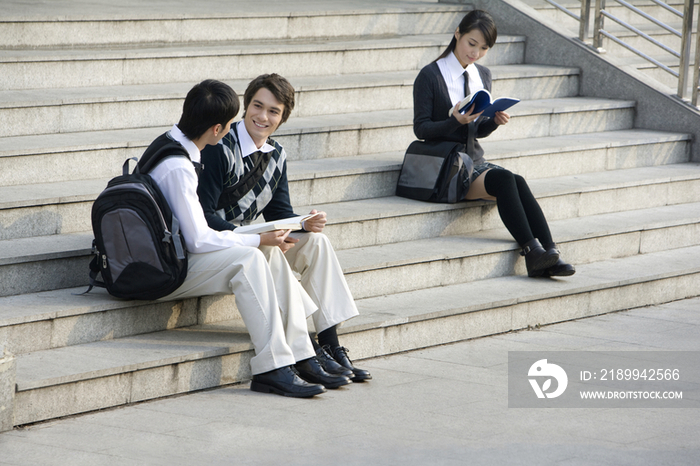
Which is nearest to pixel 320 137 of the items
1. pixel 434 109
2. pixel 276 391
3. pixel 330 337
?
pixel 434 109

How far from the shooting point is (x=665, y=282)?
6617mm

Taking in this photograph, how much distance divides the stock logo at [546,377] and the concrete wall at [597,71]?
13.6ft

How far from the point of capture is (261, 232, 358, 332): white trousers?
4867mm

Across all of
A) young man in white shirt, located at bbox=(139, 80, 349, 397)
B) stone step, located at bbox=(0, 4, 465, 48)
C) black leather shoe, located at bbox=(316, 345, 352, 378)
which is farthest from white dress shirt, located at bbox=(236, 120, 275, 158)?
stone step, located at bbox=(0, 4, 465, 48)

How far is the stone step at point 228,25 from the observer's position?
721 cm

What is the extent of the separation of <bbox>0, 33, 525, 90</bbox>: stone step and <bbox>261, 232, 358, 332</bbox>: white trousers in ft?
8.84

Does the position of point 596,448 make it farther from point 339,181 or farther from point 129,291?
point 339,181

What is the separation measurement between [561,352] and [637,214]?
7.79 feet

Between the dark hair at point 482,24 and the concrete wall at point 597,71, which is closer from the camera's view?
the dark hair at point 482,24

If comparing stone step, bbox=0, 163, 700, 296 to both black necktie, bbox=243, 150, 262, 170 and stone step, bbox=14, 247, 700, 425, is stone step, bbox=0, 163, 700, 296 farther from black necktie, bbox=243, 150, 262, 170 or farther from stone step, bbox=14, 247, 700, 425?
black necktie, bbox=243, 150, 262, 170

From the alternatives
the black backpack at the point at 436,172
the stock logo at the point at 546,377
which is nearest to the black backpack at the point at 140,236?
the stock logo at the point at 546,377

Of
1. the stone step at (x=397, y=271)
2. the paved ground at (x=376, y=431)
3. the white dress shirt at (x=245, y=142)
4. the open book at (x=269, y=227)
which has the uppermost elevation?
the white dress shirt at (x=245, y=142)

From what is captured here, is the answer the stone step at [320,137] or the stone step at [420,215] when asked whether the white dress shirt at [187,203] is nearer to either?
the stone step at [420,215]

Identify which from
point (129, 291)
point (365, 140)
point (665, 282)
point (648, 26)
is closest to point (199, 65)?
point (365, 140)
